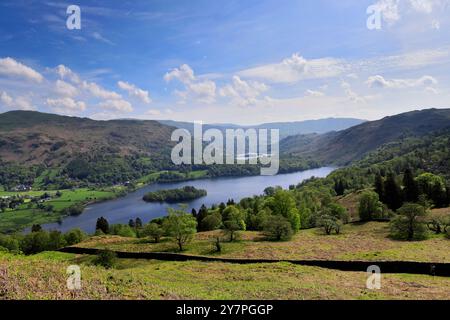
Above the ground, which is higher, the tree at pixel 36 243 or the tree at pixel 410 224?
the tree at pixel 410 224

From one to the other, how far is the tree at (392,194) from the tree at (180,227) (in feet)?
184

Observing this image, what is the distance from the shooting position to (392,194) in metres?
83.8

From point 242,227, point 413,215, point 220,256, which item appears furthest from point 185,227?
point 413,215

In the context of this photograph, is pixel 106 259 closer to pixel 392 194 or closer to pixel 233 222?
pixel 233 222

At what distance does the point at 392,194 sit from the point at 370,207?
15.8 metres

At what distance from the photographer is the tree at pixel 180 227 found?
170 feet

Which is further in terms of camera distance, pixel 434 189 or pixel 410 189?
pixel 410 189

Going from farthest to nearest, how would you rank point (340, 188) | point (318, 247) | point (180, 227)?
point (340, 188) < point (180, 227) < point (318, 247)

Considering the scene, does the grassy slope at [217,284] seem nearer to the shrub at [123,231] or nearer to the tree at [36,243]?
the shrub at [123,231]

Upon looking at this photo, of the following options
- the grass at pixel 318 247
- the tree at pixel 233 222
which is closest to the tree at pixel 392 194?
the grass at pixel 318 247

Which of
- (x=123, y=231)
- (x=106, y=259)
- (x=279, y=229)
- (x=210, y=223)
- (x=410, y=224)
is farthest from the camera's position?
(x=123, y=231)

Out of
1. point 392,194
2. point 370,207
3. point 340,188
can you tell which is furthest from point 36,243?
point 340,188
